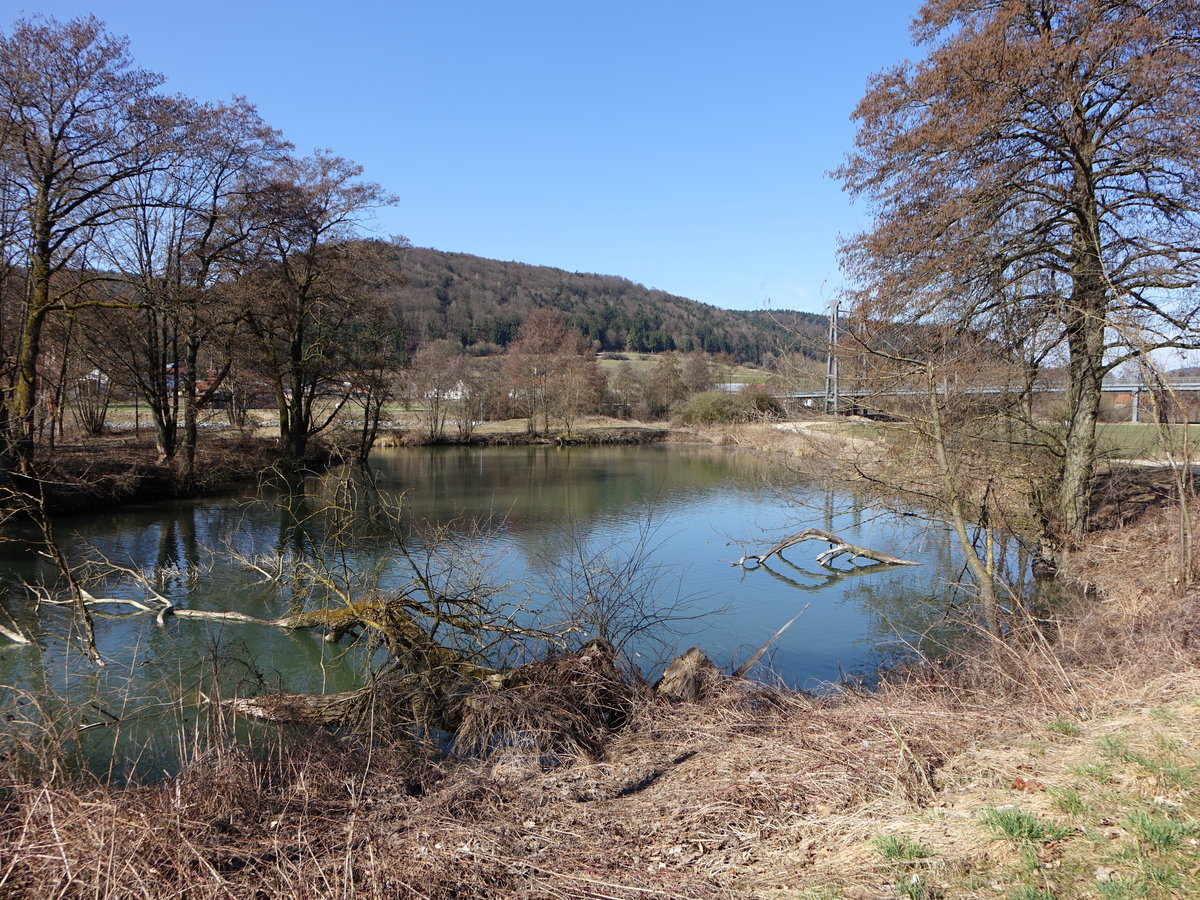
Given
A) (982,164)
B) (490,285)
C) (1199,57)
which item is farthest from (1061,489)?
(490,285)

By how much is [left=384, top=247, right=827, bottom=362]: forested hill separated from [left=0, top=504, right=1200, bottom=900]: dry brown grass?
73078 mm

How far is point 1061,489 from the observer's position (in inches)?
476

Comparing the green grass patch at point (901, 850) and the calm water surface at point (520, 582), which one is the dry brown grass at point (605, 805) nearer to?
the green grass patch at point (901, 850)

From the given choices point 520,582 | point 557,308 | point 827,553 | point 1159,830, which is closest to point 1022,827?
point 1159,830

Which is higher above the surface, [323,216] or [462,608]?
[323,216]

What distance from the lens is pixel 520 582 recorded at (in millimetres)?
8477

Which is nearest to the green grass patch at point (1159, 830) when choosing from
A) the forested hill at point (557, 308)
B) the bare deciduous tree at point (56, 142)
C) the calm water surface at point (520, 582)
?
the calm water surface at point (520, 582)

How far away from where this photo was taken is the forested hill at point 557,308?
9100 cm

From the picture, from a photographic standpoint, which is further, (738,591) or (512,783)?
(738,591)

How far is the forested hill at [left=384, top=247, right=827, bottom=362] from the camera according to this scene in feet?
299

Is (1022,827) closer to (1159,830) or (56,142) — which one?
(1159,830)

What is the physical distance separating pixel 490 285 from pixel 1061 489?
105 meters

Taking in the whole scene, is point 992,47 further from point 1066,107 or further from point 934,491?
point 934,491

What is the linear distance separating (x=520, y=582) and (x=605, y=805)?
14.1 feet
